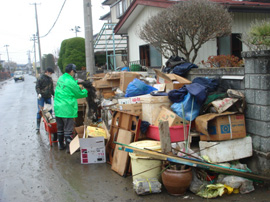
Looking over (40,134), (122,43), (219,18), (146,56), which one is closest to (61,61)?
(122,43)

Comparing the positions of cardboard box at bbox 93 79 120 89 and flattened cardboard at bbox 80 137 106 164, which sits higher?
cardboard box at bbox 93 79 120 89

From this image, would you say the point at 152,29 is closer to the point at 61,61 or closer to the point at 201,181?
the point at 201,181

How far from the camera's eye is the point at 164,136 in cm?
424

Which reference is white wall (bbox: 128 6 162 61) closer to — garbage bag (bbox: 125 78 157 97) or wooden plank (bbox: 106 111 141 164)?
garbage bag (bbox: 125 78 157 97)

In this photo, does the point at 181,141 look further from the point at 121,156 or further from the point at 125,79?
the point at 125,79

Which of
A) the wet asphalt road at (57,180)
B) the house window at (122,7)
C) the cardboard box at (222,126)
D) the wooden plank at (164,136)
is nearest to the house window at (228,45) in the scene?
the cardboard box at (222,126)

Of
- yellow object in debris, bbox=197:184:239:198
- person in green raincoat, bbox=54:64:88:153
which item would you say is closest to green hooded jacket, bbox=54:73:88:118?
person in green raincoat, bbox=54:64:88:153

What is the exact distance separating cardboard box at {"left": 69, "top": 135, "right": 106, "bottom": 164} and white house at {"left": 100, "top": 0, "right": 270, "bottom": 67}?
5.35 m

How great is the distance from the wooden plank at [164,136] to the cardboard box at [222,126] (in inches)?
27.3

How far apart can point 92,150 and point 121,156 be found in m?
0.85

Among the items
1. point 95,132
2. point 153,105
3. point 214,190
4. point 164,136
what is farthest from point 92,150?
point 214,190

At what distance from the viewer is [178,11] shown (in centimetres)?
776

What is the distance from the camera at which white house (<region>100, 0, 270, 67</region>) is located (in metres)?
10.2

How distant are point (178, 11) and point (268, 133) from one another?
14.9ft
